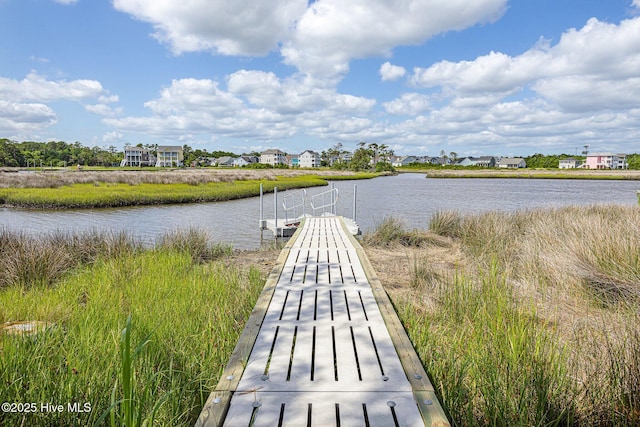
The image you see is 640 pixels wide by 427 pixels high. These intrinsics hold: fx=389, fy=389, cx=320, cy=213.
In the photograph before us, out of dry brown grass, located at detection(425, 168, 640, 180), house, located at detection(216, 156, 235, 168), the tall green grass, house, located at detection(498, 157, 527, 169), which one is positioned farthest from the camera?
house, located at detection(498, 157, 527, 169)

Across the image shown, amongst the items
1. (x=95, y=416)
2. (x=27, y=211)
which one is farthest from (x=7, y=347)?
(x=27, y=211)

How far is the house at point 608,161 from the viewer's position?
13238cm

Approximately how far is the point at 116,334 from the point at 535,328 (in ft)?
12.4

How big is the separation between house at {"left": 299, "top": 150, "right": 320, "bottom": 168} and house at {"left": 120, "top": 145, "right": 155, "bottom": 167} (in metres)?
54.3

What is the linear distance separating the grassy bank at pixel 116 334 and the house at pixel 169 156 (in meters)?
117

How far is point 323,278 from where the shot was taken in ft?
18.8

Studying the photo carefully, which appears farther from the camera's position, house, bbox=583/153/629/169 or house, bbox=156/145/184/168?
house, bbox=583/153/629/169

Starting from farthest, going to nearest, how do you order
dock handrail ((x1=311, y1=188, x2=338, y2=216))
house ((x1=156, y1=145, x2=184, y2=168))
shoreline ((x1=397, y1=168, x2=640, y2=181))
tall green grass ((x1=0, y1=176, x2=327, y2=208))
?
house ((x1=156, y1=145, x2=184, y2=168))
shoreline ((x1=397, y1=168, x2=640, y2=181))
tall green grass ((x1=0, y1=176, x2=327, y2=208))
dock handrail ((x1=311, y1=188, x2=338, y2=216))

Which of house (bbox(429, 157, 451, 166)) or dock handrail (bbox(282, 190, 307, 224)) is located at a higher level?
house (bbox(429, 157, 451, 166))

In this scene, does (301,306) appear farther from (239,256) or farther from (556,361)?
(239,256)

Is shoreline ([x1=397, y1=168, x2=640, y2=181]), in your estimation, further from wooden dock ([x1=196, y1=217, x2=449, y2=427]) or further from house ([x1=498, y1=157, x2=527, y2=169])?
wooden dock ([x1=196, y1=217, x2=449, y2=427])

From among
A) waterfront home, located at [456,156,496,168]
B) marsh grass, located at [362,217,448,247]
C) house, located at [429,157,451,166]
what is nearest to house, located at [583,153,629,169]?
waterfront home, located at [456,156,496,168]

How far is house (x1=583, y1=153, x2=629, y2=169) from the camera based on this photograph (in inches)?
5212

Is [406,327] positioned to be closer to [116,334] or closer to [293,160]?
[116,334]
